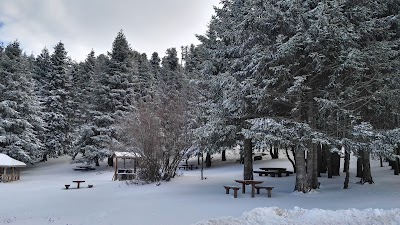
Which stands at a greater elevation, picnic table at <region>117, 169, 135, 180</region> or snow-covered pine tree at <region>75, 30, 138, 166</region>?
snow-covered pine tree at <region>75, 30, 138, 166</region>

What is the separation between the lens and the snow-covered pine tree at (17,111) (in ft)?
101

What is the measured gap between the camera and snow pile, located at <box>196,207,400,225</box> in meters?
7.95

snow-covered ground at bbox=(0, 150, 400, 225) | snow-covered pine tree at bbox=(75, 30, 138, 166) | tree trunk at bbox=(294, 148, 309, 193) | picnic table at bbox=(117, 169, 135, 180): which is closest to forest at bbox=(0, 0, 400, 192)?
tree trunk at bbox=(294, 148, 309, 193)

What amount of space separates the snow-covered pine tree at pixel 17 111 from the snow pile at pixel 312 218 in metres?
27.5

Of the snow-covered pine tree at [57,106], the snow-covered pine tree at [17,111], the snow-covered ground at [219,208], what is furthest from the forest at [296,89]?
the snow-covered pine tree at [57,106]

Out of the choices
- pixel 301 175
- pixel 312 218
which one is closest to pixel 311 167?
pixel 301 175

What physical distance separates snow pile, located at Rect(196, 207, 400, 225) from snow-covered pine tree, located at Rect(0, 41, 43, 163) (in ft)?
90.3

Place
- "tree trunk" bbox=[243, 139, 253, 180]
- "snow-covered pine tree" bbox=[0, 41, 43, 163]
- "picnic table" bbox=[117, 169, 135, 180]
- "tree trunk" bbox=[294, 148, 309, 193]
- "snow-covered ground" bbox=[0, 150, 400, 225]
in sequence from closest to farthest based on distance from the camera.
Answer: "snow-covered ground" bbox=[0, 150, 400, 225] → "tree trunk" bbox=[294, 148, 309, 193] → "tree trunk" bbox=[243, 139, 253, 180] → "picnic table" bbox=[117, 169, 135, 180] → "snow-covered pine tree" bbox=[0, 41, 43, 163]

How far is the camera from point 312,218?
841cm

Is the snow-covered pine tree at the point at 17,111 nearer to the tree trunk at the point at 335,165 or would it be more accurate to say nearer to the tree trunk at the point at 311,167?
the tree trunk at the point at 335,165

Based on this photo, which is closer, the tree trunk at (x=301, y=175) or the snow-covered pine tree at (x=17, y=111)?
the tree trunk at (x=301, y=175)

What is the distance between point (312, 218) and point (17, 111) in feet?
104

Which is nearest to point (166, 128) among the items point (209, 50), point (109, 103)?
point (209, 50)

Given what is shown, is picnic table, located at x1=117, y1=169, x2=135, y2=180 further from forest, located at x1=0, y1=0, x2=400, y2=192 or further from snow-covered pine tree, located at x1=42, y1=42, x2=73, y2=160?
snow-covered pine tree, located at x1=42, y1=42, x2=73, y2=160
